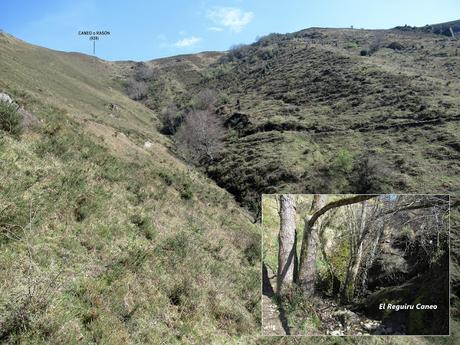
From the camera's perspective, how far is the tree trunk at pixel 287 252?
4.88 meters

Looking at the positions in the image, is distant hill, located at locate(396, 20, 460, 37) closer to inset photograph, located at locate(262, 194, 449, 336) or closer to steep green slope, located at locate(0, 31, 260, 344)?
steep green slope, located at locate(0, 31, 260, 344)

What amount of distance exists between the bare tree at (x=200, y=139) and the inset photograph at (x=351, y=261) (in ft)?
140

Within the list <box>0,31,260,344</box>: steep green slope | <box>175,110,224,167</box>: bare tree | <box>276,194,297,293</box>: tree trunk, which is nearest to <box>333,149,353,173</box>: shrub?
<box>175,110,224,167</box>: bare tree

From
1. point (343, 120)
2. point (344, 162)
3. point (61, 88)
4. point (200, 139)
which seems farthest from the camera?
point (200, 139)

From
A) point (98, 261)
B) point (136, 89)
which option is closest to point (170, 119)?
point (136, 89)

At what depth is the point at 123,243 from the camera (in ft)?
28.0

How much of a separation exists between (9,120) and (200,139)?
44.5 metres

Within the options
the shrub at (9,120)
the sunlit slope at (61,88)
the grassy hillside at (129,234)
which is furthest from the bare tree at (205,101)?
the shrub at (9,120)

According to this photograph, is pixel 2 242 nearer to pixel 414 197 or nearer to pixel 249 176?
pixel 414 197

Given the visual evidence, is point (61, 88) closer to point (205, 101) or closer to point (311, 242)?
point (205, 101)

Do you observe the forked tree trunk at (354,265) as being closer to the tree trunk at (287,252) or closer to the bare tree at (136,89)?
the tree trunk at (287,252)

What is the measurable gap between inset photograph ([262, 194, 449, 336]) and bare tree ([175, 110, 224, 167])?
42543 mm

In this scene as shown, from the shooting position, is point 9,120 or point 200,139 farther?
point 200,139

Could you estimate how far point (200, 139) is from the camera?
54562 millimetres
